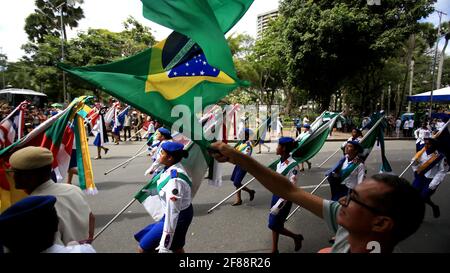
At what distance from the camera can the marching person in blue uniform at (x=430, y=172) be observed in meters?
5.36

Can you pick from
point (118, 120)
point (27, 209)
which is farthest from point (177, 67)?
point (118, 120)

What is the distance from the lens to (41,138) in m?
3.80

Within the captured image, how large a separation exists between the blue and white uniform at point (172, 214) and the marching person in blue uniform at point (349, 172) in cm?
268

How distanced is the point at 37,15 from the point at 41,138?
36.3m

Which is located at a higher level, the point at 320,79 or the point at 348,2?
the point at 348,2

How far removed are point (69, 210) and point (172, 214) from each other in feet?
2.76

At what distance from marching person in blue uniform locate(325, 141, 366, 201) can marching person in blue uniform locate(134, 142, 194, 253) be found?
2.68m

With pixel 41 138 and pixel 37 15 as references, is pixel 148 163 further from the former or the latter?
pixel 37 15

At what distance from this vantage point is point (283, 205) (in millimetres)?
3805

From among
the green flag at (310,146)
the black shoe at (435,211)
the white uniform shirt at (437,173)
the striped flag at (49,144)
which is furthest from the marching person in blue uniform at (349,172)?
the striped flag at (49,144)

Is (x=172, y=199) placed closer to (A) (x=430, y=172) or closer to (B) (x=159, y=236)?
(B) (x=159, y=236)

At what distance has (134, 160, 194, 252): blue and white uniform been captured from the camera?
2654 millimetres

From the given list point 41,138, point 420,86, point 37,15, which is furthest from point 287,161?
point 420,86

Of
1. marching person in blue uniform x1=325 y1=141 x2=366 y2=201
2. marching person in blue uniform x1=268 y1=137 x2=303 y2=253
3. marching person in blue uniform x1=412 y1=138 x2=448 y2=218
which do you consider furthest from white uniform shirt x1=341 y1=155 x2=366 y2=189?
Result: marching person in blue uniform x1=412 y1=138 x2=448 y2=218
